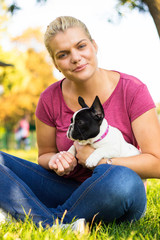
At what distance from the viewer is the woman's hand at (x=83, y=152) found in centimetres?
294

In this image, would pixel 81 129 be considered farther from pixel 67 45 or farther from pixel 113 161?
pixel 67 45

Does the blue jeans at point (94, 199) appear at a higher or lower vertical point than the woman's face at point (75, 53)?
lower

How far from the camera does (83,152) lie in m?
2.96

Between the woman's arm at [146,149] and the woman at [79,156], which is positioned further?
the woman's arm at [146,149]

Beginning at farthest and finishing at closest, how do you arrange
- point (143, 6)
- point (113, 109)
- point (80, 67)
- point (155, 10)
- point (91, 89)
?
point (143, 6) < point (155, 10) < point (91, 89) < point (113, 109) < point (80, 67)

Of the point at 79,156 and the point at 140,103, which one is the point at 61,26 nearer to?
the point at 140,103

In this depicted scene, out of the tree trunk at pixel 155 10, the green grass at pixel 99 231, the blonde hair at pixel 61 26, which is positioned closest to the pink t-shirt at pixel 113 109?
the blonde hair at pixel 61 26

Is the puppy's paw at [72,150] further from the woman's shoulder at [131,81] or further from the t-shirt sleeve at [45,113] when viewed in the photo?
Answer: the woman's shoulder at [131,81]

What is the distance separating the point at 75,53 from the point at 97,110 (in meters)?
0.54

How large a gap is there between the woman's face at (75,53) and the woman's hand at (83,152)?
63cm

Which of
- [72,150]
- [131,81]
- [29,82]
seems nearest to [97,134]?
[72,150]

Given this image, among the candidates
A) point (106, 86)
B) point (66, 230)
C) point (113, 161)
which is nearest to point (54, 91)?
point (106, 86)

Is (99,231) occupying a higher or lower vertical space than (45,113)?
lower

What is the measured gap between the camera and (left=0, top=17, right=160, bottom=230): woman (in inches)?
98.9
